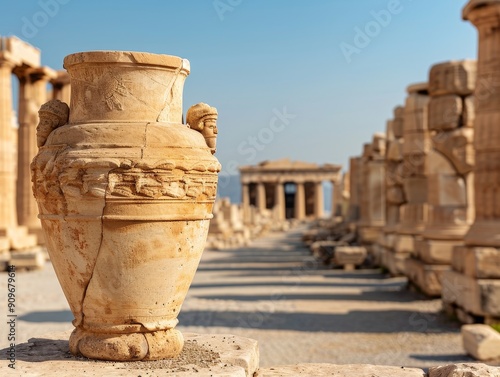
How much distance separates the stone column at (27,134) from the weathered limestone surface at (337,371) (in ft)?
61.9

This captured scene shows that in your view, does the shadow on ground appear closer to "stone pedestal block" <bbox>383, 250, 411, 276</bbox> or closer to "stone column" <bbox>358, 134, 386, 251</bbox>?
"stone pedestal block" <bbox>383, 250, 411, 276</bbox>

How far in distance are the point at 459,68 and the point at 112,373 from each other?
363 inches

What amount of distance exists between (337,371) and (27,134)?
1987 cm

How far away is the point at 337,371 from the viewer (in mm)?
4652

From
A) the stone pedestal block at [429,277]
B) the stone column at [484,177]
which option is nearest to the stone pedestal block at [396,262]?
the stone pedestal block at [429,277]

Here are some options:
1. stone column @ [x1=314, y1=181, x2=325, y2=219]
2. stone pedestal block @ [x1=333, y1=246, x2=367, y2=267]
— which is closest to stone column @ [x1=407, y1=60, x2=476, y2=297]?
stone pedestal block @ [x1=333, y1=246, x2=367, y2=267]

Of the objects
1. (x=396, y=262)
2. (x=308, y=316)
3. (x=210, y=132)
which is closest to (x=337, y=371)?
(x=210, y=132)

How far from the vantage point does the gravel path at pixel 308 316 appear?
26.5ft

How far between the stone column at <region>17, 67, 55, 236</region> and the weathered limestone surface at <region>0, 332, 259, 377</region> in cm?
1842

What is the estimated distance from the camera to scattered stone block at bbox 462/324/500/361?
7.44m

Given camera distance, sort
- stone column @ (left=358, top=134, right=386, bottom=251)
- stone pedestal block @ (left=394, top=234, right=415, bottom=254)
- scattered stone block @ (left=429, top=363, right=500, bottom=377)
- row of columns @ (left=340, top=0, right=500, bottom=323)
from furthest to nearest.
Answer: stone column @ (left=358, top=134, right=386, bottom=251) < stone pedestal block @ (left=394, top=234, right=415, bottom=254) < row of columns @ (left=340, top=0, right=500, bottom=323) < scattered stone block @ (left=429, top=363, right=500, bottom=377)

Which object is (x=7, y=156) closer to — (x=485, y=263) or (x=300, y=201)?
(x=485, y=263)

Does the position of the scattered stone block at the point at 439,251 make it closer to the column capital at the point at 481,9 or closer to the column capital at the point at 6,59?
the column capital at the point at 481,9

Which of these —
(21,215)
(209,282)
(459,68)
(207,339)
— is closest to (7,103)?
(21,215)
